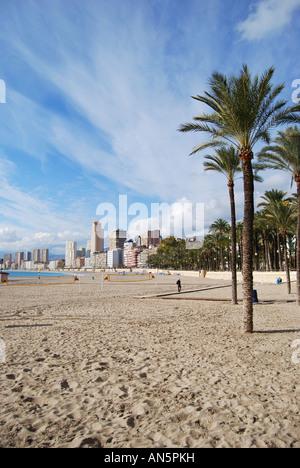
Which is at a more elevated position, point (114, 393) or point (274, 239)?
point (274, 239)

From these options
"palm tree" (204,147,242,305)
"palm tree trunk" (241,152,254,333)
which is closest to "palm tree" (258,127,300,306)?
"palm tree" (204,147,242,305)

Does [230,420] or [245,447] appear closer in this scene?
[245,447]

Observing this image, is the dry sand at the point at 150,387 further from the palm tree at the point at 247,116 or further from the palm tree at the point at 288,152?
the palm tree at the point at 288,152

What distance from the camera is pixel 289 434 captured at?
3.52 m

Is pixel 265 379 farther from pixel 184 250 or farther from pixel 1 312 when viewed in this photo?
pixel 184 250

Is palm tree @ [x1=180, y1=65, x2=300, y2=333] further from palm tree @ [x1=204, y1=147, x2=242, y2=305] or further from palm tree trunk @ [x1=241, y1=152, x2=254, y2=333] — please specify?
palm tree @ [x1=204, y1=147, x2=242, y2=305]

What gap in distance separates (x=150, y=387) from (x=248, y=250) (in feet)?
19.2

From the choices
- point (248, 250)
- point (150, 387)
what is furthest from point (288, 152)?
point (150, 387)

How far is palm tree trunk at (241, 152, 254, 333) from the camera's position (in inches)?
356

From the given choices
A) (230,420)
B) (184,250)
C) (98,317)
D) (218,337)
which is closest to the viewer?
(230,420)

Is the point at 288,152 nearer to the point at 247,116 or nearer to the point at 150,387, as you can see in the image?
the point at 247,116
